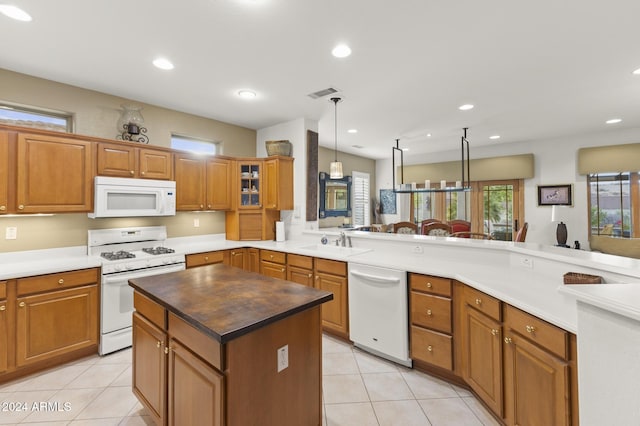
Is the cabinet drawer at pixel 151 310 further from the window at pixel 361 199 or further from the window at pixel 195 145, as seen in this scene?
the window at pixel 361 199

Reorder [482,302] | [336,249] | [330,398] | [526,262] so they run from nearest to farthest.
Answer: [482,302]
[330,398]
[526,262]
[336,249]

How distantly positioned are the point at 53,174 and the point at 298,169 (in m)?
2.74

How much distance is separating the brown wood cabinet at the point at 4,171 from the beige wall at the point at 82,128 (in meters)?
0.36

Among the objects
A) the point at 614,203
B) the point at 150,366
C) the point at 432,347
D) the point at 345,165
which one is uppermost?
the point at 345,165

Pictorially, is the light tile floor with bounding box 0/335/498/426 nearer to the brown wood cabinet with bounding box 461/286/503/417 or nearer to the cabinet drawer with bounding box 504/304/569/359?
the brown wood cabinet with bounding box 461/286/503/417

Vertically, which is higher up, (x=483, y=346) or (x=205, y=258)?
(x=205, y=258)

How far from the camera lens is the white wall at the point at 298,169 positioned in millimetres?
4211

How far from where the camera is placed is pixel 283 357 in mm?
1393

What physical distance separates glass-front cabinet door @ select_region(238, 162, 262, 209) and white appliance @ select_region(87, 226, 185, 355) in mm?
1300

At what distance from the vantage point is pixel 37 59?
8.29 feet

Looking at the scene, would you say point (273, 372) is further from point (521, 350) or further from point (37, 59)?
point (37, 59)

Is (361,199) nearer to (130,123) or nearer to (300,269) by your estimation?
(300,269)

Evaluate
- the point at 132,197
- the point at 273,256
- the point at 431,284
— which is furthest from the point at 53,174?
the point at 431,284

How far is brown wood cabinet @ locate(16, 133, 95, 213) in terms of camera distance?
8.30 ft
